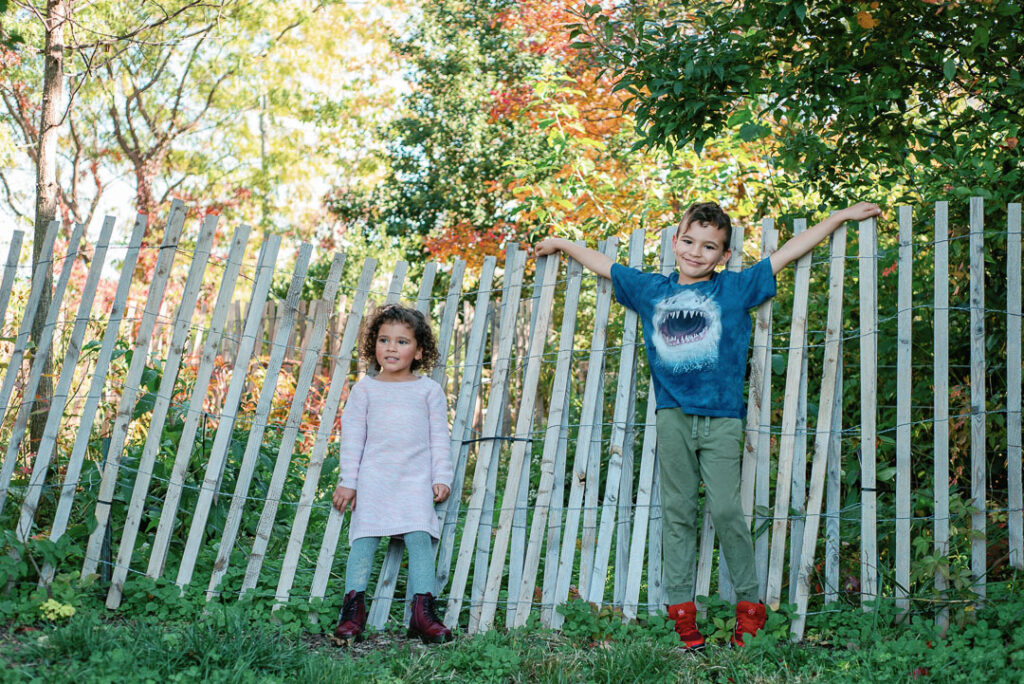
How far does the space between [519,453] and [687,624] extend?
95cm

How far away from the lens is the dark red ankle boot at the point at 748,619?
11.3ft

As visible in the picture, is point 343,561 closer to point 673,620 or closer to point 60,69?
point 673,620

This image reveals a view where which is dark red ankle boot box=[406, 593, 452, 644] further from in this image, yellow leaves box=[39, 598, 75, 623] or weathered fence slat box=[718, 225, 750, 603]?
yellow leaves box=[39, 598, 75, 623]

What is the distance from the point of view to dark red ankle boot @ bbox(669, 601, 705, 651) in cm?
342

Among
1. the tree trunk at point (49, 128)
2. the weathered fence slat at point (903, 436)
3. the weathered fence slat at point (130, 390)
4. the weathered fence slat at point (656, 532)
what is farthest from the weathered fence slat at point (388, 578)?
the tree trunk at point (49, 128)

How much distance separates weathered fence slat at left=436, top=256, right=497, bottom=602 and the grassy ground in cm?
49

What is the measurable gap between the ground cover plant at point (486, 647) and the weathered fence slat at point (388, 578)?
2.9 inches

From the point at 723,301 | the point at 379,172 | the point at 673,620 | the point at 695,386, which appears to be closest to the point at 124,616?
the point at 673,620

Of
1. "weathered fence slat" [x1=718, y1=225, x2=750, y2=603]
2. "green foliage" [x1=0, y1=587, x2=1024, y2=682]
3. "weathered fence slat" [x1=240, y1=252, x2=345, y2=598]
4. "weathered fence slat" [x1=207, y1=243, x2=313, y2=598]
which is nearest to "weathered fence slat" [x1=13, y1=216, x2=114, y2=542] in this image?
"green foliage" [x1=0, y1=587, x2=1024, y2=682]

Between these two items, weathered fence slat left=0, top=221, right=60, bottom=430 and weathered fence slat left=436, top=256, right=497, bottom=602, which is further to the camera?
weathered fence slat left=0, top=221, right=60, bottom=430

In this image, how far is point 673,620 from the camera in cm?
353

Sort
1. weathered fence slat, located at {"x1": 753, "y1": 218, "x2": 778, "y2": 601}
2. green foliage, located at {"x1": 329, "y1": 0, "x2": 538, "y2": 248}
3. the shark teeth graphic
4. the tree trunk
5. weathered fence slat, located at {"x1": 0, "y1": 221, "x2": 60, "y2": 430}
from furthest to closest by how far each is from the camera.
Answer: green foliage, located at {"x1": 329, "y1": 0, "x2": 538, "y2": 248}, the tree trunk, weathered fence slat, located at {"x1": 0, "y1": 221, "x2": 60, "y2": 430}, weathered fence slat, located at {"x1": 753, "y1": 218, "x2": 778, "y2": 601}, the shark teeth graphic

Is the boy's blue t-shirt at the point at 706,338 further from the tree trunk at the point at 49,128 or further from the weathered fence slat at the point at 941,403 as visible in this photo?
the tree trunk at the point at 49,128

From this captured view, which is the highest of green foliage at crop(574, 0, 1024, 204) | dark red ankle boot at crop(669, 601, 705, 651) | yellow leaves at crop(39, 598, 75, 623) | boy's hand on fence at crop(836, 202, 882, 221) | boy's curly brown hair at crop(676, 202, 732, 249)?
green foliage at crop(574, 0, 1024, 204)
